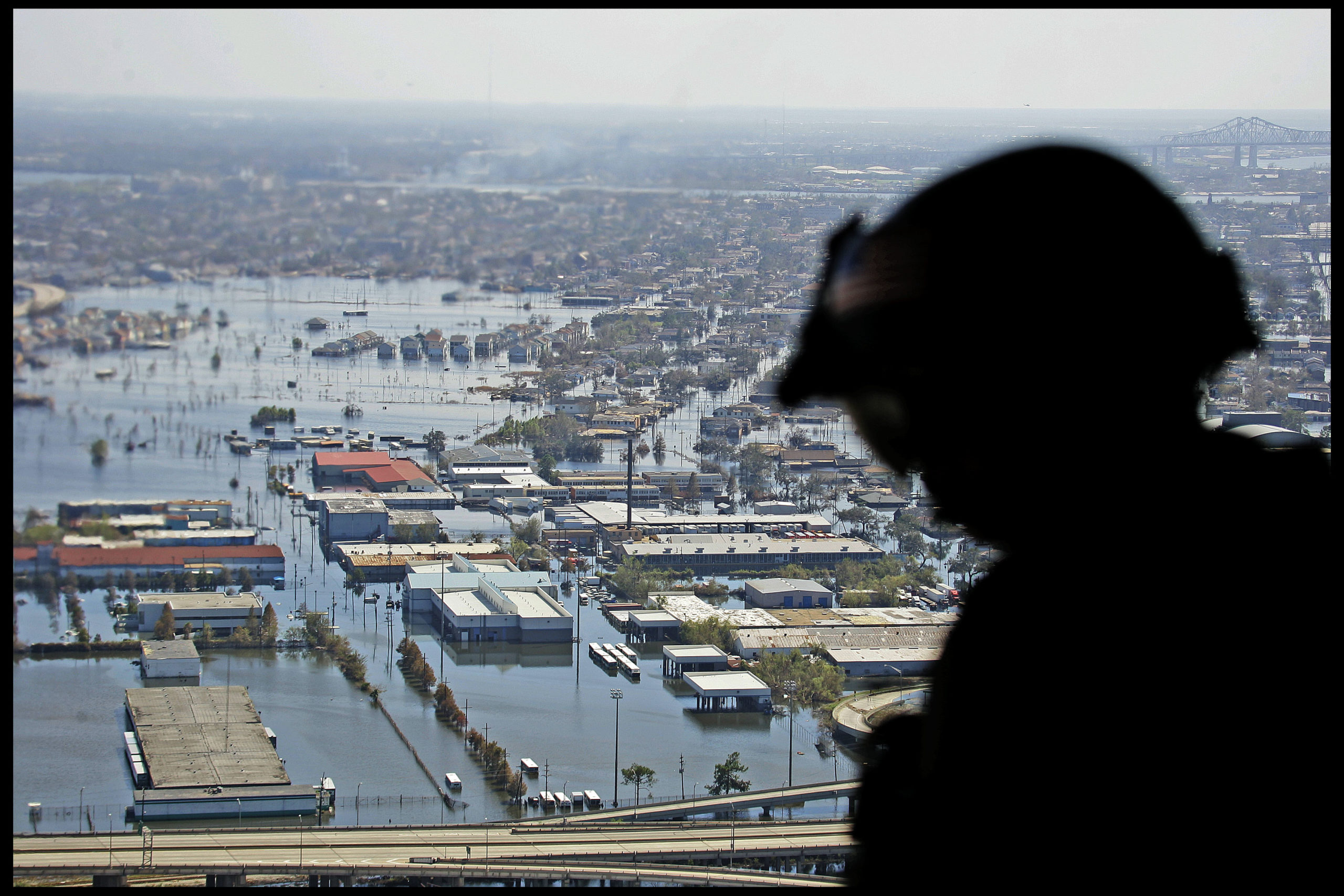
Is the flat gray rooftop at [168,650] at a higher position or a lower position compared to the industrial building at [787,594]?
higher

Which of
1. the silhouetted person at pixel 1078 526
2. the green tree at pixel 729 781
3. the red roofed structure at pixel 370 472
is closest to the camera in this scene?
the silhouetted person at pixel 1078 526

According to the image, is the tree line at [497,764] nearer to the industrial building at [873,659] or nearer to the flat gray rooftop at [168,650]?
the flat gray rooftop at [168,650]

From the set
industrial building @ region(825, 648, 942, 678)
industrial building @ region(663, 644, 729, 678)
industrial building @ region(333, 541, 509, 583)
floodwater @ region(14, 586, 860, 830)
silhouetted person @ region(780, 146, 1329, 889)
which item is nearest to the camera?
silhouetted person @ region(780, 146, 1329, 889)

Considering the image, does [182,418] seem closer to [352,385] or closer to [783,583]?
[352,385]

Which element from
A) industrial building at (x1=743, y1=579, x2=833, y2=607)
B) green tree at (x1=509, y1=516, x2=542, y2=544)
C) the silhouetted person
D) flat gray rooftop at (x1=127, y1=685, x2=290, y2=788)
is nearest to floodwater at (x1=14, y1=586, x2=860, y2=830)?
flat gray rooftop at (x1=127, y1=685, x2=290, y2=788)

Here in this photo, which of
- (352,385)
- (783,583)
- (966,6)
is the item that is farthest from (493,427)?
(966,6)

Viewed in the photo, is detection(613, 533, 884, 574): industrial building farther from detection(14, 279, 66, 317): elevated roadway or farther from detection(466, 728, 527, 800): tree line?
detection(14, 279, 66, 317): elevated roadway

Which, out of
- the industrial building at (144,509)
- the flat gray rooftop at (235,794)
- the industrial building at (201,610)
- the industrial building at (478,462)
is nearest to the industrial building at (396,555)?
the industrial building at (144,509)
